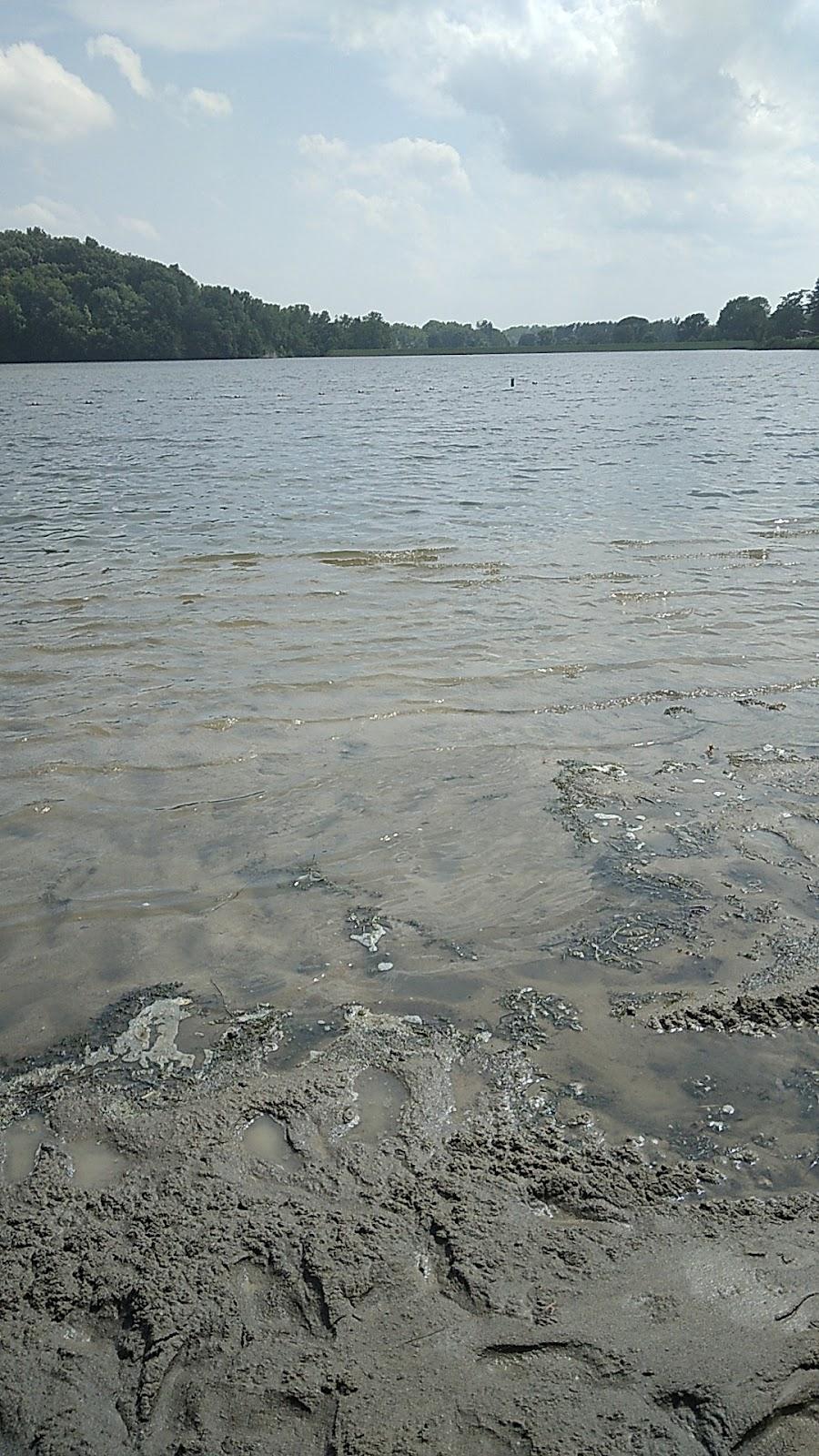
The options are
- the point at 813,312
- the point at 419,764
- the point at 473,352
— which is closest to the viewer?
the point at 419,764

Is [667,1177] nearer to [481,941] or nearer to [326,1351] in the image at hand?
[326,1351]

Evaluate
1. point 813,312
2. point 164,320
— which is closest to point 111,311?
point 164,320

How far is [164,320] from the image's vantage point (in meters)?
122

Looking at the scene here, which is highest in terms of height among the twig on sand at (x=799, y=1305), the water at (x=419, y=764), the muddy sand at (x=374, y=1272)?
the water at (x=419, y=764)

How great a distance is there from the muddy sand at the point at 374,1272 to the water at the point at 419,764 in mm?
320

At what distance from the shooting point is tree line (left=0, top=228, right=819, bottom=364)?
110 metres

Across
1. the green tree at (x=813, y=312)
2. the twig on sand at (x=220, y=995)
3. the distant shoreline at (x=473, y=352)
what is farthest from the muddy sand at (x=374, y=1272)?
the green tree at (x=813, y=312)

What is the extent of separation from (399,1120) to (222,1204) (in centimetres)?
66

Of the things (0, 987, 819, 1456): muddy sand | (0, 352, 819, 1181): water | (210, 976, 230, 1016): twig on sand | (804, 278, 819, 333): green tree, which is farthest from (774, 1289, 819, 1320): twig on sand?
(804, 278, 819, 333): green tree

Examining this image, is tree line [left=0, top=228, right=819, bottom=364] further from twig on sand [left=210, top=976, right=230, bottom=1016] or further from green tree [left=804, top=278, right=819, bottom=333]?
twig on sand [left=210, top=976, right=230, bottom=1016]

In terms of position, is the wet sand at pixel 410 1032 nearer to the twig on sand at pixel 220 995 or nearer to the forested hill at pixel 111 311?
the twig on sand at pixel 220 995

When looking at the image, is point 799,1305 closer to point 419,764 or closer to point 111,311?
point 419,764

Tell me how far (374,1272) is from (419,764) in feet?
12.7

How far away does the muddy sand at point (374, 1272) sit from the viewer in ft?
7.20
